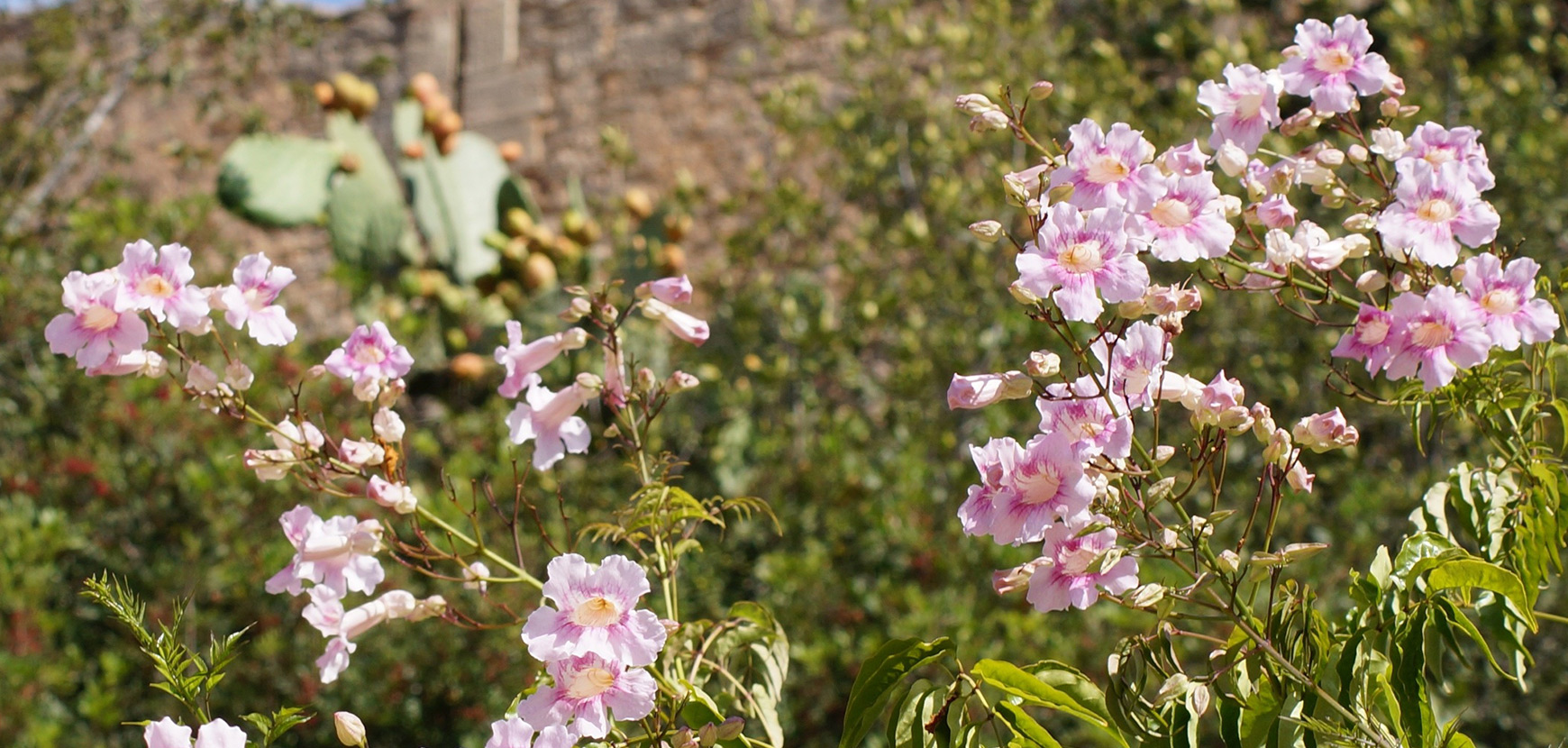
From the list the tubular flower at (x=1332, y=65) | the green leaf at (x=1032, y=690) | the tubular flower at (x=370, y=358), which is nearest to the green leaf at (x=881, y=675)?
the green leaf at (x=1032, y=690)

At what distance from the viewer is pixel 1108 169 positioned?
1.02 m

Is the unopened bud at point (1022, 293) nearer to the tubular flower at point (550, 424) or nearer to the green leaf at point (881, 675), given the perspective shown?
the green leaf at point (881, 675)

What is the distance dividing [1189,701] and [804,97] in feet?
11.9

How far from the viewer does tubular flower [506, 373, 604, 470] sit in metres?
1.20

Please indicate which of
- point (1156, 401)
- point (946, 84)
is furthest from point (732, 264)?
point (1156, 401)

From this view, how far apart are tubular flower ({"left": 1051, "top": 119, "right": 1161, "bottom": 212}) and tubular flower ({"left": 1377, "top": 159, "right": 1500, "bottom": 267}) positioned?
188mm

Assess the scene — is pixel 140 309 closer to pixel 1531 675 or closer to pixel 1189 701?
pixel 1189 701

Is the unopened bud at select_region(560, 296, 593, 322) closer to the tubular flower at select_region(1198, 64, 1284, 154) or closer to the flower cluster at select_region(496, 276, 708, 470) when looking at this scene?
the flower cluster at select_region(496, 276, 708, 470)

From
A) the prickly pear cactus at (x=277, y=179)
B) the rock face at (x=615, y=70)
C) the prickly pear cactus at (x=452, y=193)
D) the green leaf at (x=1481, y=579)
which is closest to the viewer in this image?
the green leaf at (x=1481, y=579)

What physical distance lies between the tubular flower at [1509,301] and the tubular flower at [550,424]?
709mm

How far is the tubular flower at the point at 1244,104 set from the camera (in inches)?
44.7

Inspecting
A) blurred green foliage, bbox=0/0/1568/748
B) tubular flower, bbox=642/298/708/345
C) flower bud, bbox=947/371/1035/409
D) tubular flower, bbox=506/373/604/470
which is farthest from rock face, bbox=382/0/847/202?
flower bud, bbox=947/371/1035/409

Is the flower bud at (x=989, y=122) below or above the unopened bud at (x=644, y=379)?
above

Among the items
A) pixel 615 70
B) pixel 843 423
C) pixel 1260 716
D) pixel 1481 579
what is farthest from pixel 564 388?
pixel 615 70
